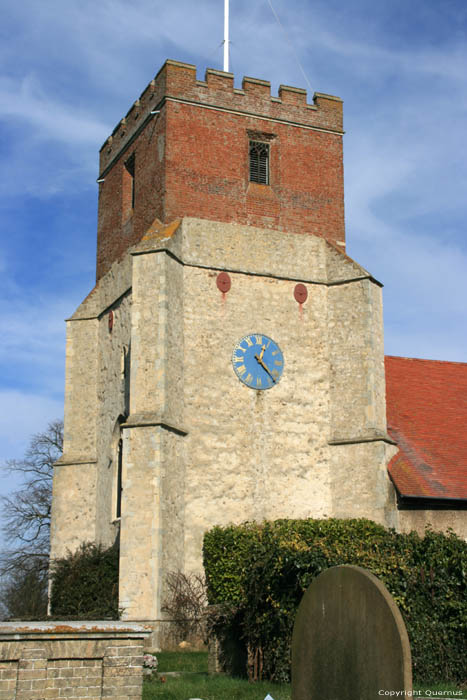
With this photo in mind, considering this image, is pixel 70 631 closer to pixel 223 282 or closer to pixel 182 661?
pixel 182 661

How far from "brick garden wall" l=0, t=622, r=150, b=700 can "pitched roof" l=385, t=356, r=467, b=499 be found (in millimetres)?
11964

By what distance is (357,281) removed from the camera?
20.5m

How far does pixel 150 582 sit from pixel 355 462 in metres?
5.48

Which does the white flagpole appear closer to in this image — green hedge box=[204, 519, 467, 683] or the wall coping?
green hedge box=[204, 519, 467, 683]

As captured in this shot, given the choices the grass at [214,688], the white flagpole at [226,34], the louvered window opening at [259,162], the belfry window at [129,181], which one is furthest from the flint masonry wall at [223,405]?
the white flagpole at [226,34]

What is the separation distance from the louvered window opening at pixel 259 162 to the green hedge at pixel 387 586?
11.0 m

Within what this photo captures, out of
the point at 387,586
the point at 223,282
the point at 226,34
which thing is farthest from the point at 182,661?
the point at 226,34

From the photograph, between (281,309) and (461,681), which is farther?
(281,309)

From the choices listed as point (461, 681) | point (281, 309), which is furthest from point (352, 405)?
point (461, 681)

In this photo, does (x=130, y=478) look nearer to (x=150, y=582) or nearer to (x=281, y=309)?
(x=150, y=582)

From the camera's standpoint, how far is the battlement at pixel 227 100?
68.4ft

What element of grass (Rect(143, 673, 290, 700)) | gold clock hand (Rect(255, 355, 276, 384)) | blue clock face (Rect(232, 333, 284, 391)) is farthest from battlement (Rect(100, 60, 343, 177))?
grass (Rect(143, 673, 290, 700))

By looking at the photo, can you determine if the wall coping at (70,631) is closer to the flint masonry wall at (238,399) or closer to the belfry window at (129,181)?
the flint masonry wall at (238,399)

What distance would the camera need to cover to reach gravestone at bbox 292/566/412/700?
5.86 metres
